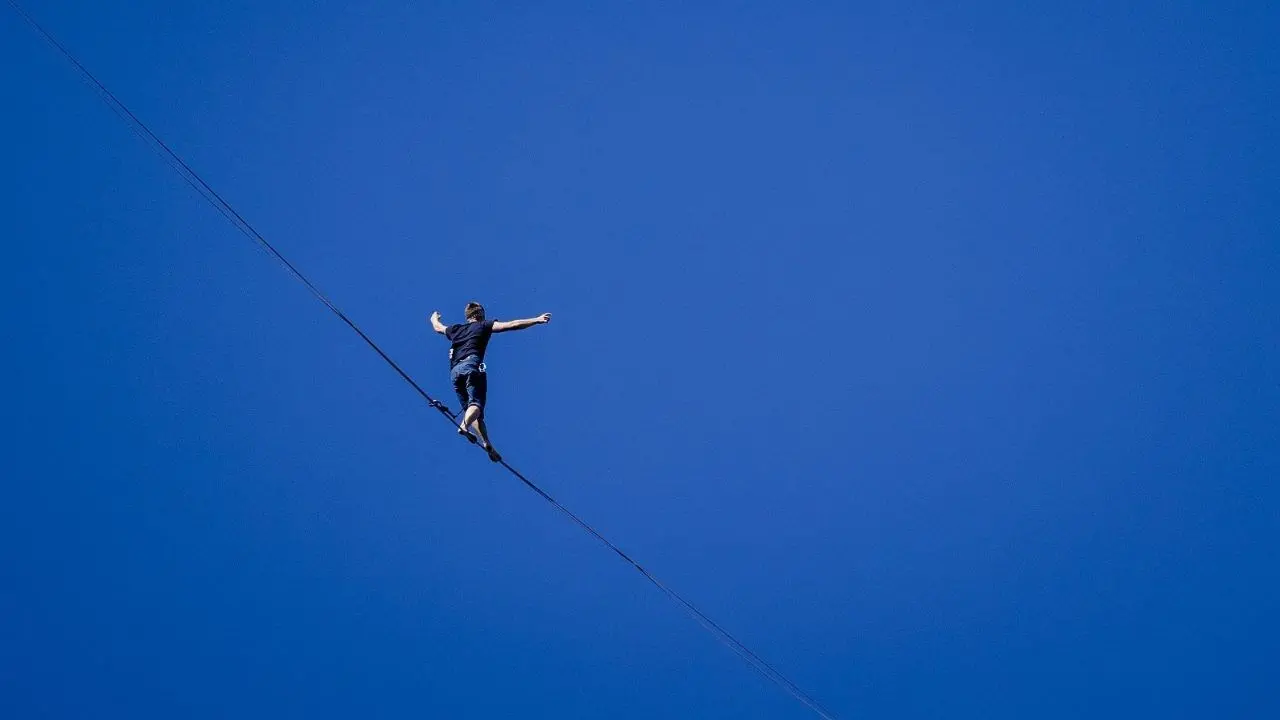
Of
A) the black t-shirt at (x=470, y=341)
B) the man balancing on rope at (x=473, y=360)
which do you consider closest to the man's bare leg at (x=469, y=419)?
the man balancing on rope at (x=473, y=360)

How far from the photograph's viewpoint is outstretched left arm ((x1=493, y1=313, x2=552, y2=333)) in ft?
28.5

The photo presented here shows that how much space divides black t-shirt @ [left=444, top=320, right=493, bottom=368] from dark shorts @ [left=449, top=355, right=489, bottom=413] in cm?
8

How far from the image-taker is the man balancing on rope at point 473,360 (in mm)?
8914

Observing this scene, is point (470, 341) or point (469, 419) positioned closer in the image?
point (469, 419)

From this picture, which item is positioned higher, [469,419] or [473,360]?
[473,360]

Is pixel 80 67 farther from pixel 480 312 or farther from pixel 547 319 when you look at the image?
Answer: pixel 547 319

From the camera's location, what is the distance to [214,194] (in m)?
9.30

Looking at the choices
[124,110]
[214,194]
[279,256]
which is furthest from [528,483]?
[124,110]

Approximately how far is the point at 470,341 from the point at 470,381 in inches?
18.8

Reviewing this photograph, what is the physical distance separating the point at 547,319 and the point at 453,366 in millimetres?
1362

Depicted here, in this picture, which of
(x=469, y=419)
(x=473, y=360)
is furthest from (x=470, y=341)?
(x=469, y=419)

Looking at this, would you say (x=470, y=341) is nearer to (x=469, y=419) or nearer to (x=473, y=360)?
(x=473, y=360)

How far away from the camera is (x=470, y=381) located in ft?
30.2

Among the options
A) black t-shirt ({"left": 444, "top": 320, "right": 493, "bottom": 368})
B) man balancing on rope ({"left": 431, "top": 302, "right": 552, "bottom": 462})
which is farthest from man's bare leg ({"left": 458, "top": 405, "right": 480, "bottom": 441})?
black t-shirt ({"left": 444, "top": 320, "right": 493, "bottom": 368})
